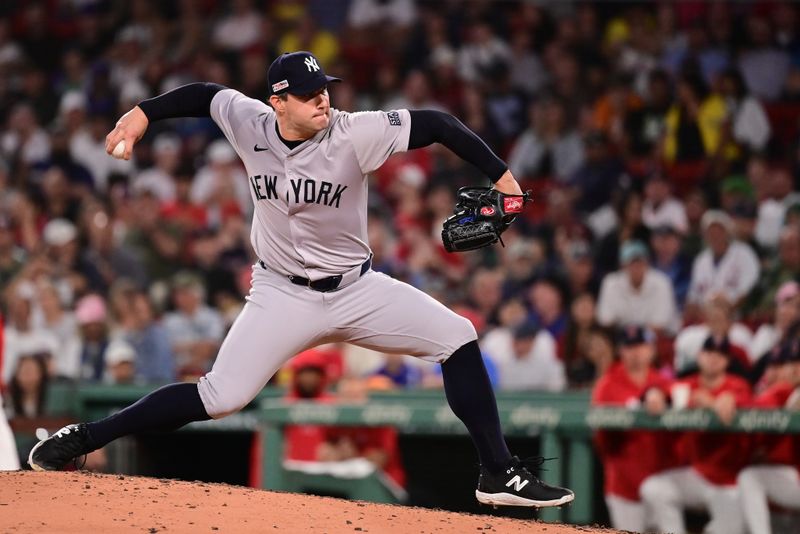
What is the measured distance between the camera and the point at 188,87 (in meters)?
4.77

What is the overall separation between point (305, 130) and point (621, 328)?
16.0 ft

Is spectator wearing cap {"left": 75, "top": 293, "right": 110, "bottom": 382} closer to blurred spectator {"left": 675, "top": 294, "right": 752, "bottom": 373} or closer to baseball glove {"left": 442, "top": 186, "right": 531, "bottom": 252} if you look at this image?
blurred spectator {"left": 675, "top": 294, "right": 752, "bottom": 373}

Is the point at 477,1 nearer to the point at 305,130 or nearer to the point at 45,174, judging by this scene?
the point at 45,174

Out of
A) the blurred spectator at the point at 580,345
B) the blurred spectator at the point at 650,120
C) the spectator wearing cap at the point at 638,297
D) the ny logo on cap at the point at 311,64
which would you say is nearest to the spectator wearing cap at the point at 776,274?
the spectator wearing cap at the point at 638,297

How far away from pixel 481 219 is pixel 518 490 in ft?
3.09

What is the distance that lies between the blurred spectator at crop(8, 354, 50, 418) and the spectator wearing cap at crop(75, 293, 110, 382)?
1020 mm

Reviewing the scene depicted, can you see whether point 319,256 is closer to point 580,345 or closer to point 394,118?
point 394,118

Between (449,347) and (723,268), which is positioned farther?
(723,268)

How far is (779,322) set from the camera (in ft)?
24.6

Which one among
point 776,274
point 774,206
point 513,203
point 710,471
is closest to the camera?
point 513,203

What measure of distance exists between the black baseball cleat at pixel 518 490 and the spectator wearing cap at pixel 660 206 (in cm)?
556

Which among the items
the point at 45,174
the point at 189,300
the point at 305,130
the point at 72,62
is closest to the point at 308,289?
the point at 305,130

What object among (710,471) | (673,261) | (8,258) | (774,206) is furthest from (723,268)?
(8,258)

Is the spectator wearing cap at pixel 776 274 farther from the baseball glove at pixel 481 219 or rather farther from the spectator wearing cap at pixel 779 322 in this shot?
the baseball glove at pixel 481 219
